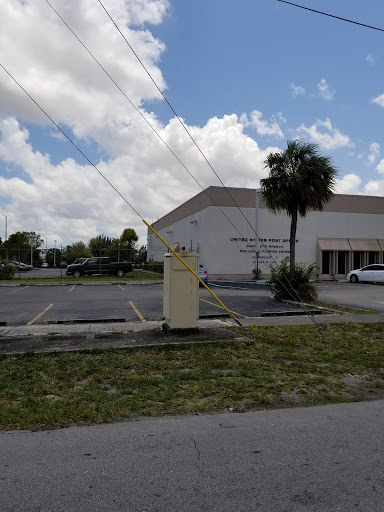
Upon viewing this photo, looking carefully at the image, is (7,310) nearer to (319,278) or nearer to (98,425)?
(98,425)

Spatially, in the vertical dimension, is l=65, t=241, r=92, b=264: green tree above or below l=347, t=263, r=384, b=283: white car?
above

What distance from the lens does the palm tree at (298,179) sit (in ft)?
77.3

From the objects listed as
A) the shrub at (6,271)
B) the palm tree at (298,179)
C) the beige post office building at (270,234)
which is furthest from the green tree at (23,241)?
the palm tree at (298,179)

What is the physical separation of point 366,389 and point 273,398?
144 cm

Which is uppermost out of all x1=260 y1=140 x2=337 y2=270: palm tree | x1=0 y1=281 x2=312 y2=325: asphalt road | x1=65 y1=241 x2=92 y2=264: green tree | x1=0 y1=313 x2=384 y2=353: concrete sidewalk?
x1=260 y1=140 x2=337 y2=270: palm tree

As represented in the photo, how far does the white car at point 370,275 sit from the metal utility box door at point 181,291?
908 inches

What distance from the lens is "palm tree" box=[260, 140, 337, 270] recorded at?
23547mm

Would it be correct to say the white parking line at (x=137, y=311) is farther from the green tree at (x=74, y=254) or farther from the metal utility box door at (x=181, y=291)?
the green tree at (x=74, y=254)

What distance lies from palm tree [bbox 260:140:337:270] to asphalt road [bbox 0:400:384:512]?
1980cm

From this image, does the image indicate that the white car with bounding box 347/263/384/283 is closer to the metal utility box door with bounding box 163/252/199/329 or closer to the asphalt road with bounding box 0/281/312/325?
the asphalt road with bounding box 0/281/312/325

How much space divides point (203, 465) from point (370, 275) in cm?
2844

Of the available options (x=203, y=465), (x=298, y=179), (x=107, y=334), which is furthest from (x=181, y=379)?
(x=298, y=179)

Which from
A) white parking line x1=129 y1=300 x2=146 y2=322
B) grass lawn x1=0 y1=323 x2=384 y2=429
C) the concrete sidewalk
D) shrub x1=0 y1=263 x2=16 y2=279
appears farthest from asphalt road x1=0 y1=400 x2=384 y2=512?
shrub x1=0 y1=263 x2=16 y2=279

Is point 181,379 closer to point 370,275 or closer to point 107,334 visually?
point 107,334
